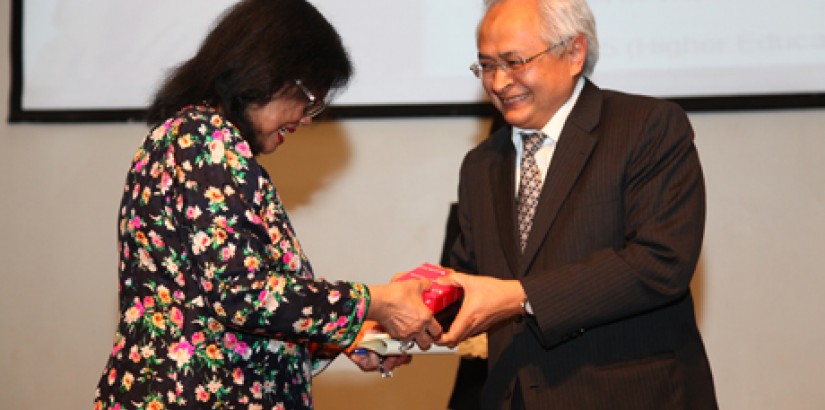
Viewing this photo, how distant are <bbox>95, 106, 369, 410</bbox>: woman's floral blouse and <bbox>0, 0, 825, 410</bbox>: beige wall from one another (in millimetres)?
2104

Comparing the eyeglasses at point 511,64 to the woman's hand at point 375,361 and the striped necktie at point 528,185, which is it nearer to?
the striped necktie at point 528,185

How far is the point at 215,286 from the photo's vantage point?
74.2 inches

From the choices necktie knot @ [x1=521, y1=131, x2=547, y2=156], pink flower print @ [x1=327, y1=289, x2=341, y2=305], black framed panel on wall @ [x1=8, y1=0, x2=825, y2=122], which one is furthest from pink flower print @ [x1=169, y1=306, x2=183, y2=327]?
black framed panel on wall @ [x1=8, y1=0, x2=825, y2=122]

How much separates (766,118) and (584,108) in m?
1.86

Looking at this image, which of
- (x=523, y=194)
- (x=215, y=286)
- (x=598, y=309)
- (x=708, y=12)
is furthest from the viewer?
(x=708, y=12)

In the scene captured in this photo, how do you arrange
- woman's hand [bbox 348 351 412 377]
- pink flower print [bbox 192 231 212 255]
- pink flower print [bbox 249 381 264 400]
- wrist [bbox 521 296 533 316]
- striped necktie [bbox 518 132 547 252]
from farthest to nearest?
woman's hand [bbox 348 351 412 377] → striped necktie [bbox 518 132 547 252] → wrist [bbox 521 296 533 316] → pink flower print [bbox 249 381 264 400] → pink flower print [bbox 192 231 212 255]

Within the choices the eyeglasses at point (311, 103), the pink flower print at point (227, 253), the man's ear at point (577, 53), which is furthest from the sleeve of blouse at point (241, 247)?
the man's ear at point (577, 53)

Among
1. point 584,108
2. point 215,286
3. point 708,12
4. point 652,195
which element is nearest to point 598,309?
point 652,195

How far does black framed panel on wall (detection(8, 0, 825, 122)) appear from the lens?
376cm

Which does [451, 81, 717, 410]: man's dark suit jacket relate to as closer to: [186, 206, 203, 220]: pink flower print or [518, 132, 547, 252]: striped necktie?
[518, 132, 547, 252]: striped necktie

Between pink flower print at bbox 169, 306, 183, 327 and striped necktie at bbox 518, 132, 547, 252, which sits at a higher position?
striped necktie at bbox 518, 132, 547, 252

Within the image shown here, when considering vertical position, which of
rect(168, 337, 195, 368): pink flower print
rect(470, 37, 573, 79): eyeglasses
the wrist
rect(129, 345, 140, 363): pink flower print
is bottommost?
rect(129, 345, 140, 363): pink flower print

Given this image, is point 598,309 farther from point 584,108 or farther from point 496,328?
point 584,108

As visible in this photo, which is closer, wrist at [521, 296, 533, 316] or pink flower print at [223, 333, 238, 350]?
pink flower print at [223, 333, 238, 350]
